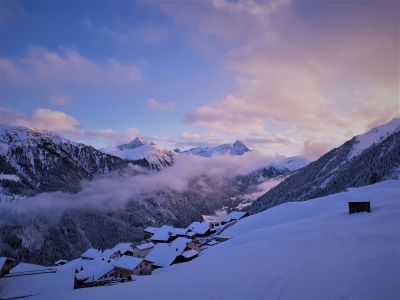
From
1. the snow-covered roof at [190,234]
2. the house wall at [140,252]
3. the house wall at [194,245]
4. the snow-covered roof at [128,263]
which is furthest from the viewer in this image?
the snow-covered roof at [190,234]

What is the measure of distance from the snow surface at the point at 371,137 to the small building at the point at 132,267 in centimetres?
13423

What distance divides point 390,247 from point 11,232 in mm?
178670

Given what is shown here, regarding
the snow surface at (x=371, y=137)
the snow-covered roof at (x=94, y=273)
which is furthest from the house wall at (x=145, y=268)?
the snow surface at (x=371, y=137)

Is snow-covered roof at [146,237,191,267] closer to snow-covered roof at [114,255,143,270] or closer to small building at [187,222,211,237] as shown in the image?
snow-covered roof at [114,255,143,270]

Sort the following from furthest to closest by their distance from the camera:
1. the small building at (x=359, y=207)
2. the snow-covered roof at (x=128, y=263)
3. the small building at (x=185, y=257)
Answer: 1. the small building at (x=185, y=257)
2. the snow-covered roof at (x=128, y=263)
3. the small building at (x=359, y=207)

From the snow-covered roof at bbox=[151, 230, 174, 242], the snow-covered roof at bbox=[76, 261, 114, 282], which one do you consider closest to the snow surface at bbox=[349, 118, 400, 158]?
the snow-covered roof at bbox=[151, 230, 174, 242]

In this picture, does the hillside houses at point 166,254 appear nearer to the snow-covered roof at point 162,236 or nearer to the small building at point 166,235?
the snow-covered roof at point 162,236

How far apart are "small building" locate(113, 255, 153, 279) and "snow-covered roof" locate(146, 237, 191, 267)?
2.24 metres

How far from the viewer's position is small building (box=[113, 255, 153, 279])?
50.8 metres

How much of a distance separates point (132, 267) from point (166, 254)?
806cm

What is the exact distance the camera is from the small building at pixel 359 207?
137ft

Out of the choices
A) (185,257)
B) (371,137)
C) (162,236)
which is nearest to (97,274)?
(185,257)

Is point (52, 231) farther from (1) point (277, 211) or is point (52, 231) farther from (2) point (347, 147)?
(2) point (347, 147)

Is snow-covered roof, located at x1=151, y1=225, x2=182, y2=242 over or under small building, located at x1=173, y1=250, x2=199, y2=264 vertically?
under
